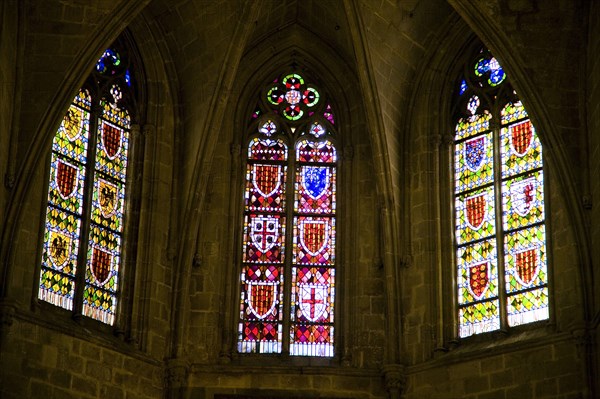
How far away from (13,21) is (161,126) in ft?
9.54

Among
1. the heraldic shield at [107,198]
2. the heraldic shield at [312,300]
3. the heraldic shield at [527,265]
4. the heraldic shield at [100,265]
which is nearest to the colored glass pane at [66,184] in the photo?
the heraldic shield at [107,198]

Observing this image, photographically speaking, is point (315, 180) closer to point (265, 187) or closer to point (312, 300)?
point (265, 187)

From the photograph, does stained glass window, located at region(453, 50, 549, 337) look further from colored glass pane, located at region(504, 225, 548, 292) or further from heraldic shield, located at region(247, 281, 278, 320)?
heraldic shield, located at region(247, 281, 278, 320)

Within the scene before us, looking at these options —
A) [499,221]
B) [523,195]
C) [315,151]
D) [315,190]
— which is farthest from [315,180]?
[523,195]

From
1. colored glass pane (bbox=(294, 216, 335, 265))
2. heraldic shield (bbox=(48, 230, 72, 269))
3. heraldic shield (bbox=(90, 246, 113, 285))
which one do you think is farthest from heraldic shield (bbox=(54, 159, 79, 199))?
colored glass pane (bbox=(294, 216, 335, 265))

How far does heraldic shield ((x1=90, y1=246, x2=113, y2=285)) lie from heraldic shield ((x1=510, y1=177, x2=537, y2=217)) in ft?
17.2

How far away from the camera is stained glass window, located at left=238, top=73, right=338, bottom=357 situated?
19203mm

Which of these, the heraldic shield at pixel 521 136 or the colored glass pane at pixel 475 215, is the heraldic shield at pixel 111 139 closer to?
the colored glass pane at pixel 475 215

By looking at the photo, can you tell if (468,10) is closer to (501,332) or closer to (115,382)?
(501,332)

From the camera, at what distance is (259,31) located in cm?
2023

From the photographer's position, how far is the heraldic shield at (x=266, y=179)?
1995 centimetres

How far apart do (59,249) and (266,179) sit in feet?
11.0

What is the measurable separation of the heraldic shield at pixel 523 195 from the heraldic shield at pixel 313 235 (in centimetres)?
Answer: 268

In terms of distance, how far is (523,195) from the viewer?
18.5 m
